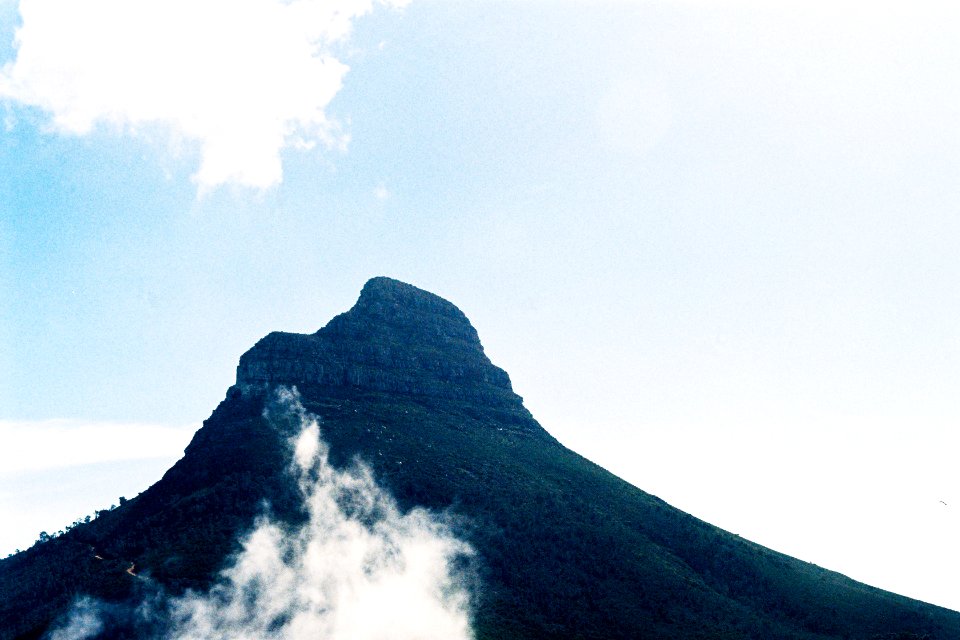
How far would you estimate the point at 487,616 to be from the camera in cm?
13438

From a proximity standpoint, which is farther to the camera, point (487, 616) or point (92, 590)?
point (487, 616)

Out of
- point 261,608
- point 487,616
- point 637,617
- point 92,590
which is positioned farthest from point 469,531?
point 92,590

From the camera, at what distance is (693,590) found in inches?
6216

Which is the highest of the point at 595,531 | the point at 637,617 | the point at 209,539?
the point at 595,531

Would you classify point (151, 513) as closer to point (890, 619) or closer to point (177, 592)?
point (177, 592)

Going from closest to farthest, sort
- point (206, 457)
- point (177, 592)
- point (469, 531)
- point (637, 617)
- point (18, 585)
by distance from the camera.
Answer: point (177, 592), point (637, 617), point (18, 585), point (469, 531), point (206, 457)

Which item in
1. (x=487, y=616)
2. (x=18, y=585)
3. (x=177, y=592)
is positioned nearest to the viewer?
(x=177, y=592)

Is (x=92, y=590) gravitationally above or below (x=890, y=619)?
below

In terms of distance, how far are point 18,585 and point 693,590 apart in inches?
6005

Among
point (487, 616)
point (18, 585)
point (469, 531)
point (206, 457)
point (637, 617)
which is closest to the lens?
point (487, 616)

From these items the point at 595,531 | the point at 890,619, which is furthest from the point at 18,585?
the point at 890,619

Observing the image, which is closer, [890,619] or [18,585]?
[18,585]

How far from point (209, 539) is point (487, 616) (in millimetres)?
60035

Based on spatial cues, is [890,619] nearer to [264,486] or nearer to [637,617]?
[637,617]
